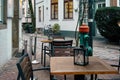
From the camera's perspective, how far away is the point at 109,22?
17.4m

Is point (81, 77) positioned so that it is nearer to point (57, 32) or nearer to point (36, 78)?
point (36, 78)

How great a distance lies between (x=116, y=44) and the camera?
59.6 feet

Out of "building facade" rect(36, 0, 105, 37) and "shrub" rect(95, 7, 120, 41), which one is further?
"building facade" rect(36, 0, 105, 37)

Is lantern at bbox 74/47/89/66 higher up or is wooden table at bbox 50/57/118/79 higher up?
lantern at bbox 74/47/89/66

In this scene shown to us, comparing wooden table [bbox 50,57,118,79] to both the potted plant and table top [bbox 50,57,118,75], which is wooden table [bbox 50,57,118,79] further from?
the potted plant

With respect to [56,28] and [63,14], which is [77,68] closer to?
[56,28]

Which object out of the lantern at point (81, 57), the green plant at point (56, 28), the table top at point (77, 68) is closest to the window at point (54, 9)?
the green plant at point (56, 28)

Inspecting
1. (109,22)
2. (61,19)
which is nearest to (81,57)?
(109,22)

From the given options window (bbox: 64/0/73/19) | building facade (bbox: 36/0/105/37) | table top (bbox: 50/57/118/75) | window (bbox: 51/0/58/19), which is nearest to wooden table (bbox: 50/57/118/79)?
table top (bbox: 50/57/118/75)

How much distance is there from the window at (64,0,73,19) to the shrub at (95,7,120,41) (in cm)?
877

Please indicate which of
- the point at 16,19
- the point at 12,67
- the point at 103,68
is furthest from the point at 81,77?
the point at 16,19

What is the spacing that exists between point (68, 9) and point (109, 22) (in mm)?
10356

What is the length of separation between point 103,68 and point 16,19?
30.9 ft

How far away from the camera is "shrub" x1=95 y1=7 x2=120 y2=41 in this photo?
1710cm
